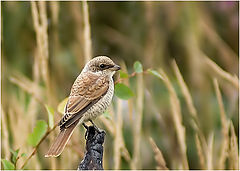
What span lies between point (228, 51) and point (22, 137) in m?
1.84

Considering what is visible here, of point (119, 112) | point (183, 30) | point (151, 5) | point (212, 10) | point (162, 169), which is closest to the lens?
point (162, 169)

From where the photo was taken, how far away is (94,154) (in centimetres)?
123

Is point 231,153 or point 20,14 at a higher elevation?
point 20,14

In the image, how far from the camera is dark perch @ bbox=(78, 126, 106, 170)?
3.97 ft

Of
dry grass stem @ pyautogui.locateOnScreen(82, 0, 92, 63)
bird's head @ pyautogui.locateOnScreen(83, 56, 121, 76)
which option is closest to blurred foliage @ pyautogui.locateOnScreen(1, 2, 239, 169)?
dry grass stem @ pyautogui.locateOnScreen(82, 0, 92, 63)

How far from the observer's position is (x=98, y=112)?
160cm

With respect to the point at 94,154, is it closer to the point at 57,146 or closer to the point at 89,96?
the point at 57,146

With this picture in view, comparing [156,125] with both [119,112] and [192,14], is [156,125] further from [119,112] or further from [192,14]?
[119,112]

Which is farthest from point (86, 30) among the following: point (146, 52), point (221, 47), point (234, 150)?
point (221, 47)

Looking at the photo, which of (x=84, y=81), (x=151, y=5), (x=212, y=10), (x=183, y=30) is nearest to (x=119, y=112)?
(x=84, y=81)

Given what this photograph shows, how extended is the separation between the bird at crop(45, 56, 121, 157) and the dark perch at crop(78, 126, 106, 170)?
6.1 inches

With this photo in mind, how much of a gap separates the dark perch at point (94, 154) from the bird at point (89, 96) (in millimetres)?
154

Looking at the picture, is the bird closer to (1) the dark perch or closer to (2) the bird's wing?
(2) the bird's wing

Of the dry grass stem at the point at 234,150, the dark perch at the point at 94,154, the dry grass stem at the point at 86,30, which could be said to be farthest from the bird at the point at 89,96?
the dry grass stem at the point at 234,150
